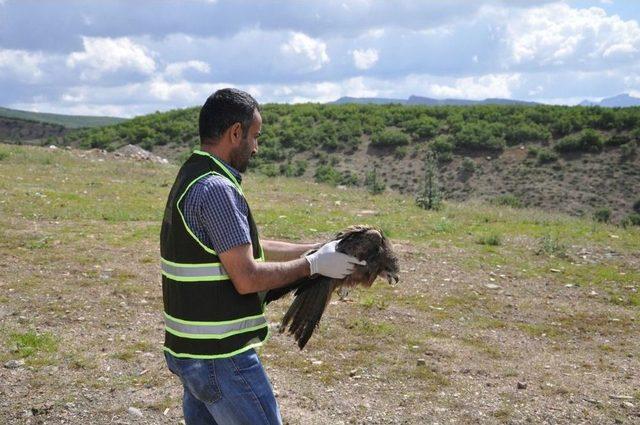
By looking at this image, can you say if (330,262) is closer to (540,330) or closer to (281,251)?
(281,251)

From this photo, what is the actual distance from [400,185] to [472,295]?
2252 centimetres

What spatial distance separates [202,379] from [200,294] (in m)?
0.35

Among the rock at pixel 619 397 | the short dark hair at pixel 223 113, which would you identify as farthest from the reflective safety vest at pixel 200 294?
the rock at pixel 619 397

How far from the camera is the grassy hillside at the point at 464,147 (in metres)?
28.7

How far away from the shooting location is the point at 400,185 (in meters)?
30.8

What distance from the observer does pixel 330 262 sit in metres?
3.06

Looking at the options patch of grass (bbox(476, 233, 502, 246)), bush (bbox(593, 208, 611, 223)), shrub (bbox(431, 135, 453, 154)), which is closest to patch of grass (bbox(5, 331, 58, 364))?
patch of grass (bbox(476, 233, 502, 246))

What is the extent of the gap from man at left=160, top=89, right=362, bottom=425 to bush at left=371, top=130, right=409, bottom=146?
1327 inches

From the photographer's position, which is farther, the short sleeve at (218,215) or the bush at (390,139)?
the bush at (390,139)

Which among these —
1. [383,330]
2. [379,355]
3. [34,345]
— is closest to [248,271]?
[379,355]

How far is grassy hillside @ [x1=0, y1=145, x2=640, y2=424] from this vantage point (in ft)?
17.6

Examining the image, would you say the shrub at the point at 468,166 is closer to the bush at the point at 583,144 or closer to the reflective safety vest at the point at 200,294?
the bush at the point at 583,144

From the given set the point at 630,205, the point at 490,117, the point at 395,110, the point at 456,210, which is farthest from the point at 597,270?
the point at 395,110

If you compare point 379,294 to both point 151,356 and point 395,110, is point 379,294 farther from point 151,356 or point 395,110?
point 395,110
